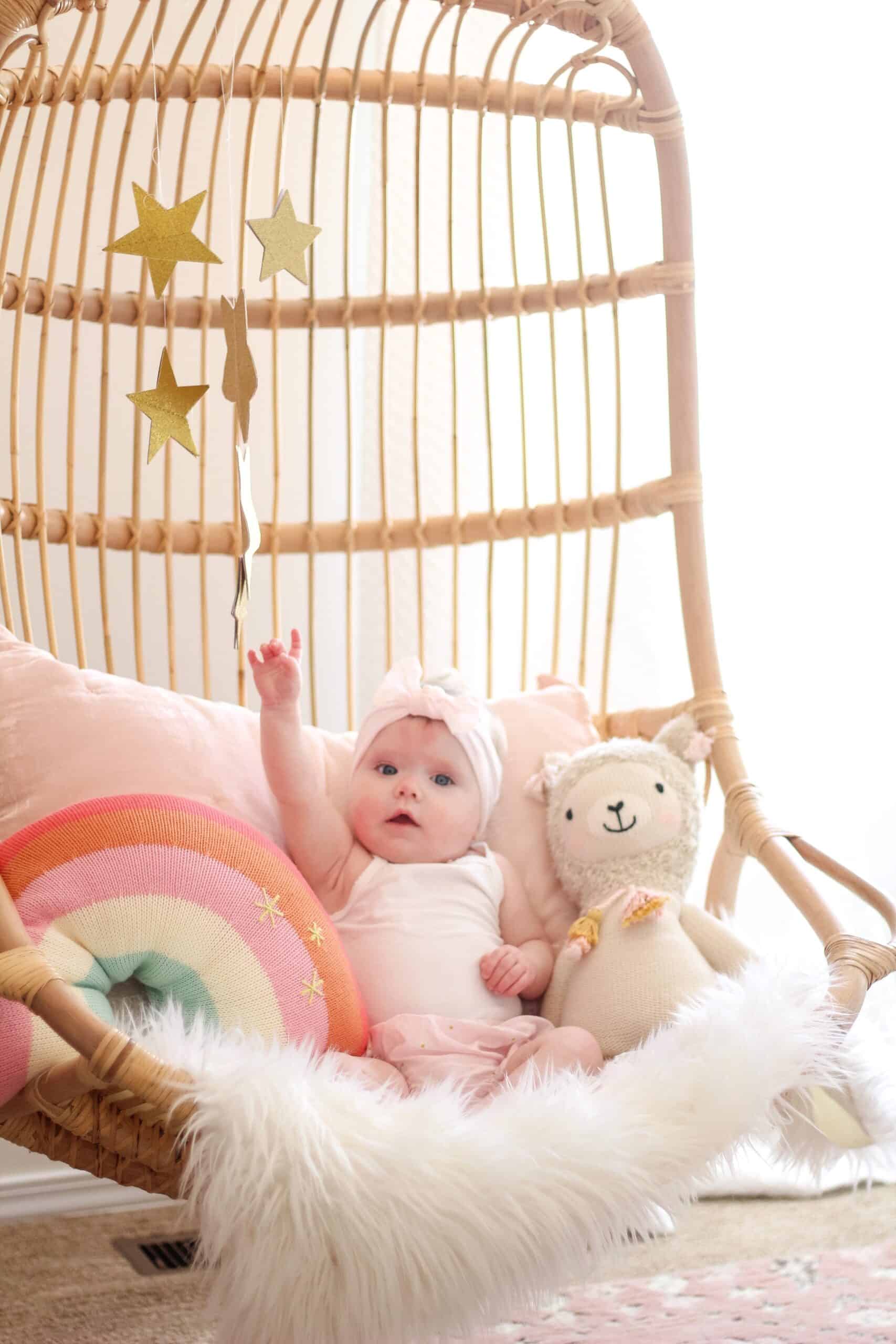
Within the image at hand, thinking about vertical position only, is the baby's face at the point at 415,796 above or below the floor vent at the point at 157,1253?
above

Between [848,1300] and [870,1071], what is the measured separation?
14.2 inches

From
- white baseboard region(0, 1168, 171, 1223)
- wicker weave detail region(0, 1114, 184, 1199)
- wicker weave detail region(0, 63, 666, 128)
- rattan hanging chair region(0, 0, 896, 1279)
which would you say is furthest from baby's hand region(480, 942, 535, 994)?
wicker weave detail region(0, 63, 666, 128)

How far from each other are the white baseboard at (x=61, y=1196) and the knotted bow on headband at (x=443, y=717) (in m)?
0.62

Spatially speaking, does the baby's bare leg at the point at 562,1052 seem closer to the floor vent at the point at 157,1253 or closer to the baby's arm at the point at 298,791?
the baby's arm at the point at 298,791

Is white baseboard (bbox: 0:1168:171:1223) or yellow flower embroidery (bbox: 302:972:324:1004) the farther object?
white baseboard (bbox: 0:1168:171:1223)

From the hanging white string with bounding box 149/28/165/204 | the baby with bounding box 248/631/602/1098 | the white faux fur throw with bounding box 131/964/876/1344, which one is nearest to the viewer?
the white faux fur throw with bounding box 131/964/876/1344

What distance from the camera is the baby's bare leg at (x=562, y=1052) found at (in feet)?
2.89

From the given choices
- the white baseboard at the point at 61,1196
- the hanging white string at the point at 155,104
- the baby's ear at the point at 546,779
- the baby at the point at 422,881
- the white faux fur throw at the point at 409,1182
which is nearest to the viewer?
the white faux fur throw at the point at 409,1182

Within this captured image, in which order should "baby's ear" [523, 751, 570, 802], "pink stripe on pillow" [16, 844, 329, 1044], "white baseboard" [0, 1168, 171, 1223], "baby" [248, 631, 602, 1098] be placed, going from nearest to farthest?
1. "pink stripe on pillow" [16, 844, 329, 1044]
2. "baby" [248, 631, 602, 1098]
3. "baby's ear" [523, 751, 570, 802]
4. "white baseboard" [0, 1168, 171, 1223]

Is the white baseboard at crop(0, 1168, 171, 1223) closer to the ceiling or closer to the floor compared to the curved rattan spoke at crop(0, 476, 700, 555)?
closer to the floor

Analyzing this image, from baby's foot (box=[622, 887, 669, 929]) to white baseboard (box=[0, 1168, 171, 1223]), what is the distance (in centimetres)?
71

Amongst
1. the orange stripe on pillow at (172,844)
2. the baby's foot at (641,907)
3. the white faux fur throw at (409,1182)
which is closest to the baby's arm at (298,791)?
the orange stripe on pillow at (172,844)

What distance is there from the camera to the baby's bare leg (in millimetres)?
880

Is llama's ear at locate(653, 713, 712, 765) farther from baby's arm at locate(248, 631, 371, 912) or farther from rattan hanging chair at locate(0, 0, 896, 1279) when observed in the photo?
baby's arm at locate(248, 631, 371, 912)
